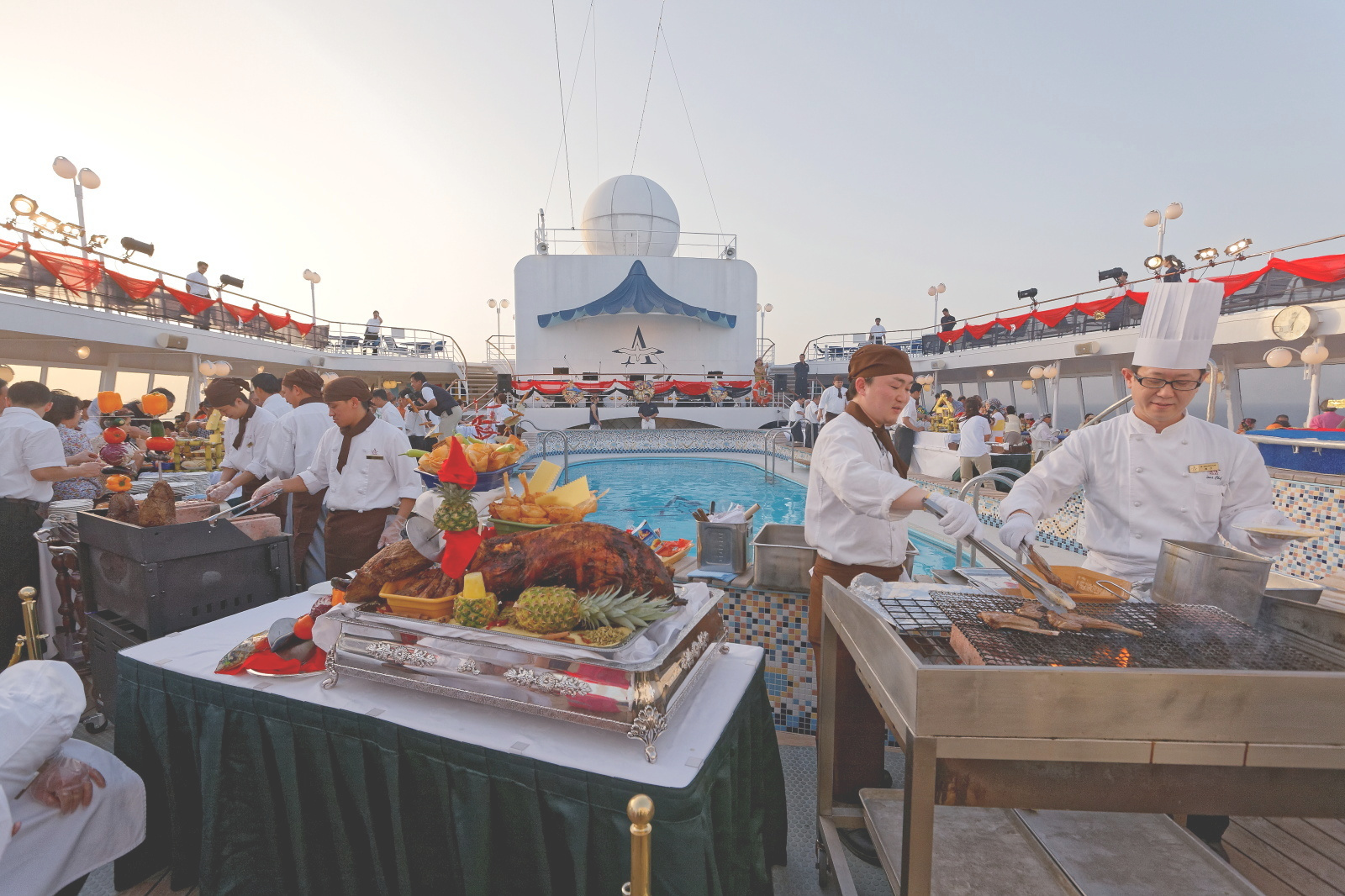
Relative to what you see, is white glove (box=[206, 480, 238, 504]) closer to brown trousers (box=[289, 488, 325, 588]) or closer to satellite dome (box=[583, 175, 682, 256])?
brown trousers (box=[289, 488, 325, 588])

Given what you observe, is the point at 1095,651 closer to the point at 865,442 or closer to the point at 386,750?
the point at 865,442

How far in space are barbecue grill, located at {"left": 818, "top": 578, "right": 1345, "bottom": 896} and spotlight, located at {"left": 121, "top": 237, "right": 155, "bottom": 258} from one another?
1793cm

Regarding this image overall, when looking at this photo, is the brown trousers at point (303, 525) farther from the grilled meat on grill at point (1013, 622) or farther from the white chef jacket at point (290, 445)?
the grilled meat on grill at point (1013, 622)

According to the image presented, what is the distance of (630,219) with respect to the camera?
2211cm

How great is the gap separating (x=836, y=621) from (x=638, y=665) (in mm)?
686

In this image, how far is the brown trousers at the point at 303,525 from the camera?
3.90m

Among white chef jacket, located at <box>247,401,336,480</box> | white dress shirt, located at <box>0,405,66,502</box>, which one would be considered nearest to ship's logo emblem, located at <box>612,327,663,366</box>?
white chef jacket, located at <box>247,401,336,480</box>

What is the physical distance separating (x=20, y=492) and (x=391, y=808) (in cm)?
360

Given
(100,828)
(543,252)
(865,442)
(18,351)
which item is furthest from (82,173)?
(865,442)

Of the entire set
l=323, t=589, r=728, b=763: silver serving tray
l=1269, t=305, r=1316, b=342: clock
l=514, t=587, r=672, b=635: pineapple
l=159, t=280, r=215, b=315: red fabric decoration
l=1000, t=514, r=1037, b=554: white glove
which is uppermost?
l=159, t=280, r=215, b=315: red fabric decoration

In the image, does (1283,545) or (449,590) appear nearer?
(449,590)

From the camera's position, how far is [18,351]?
13.9 m

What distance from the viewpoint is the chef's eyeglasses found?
6.37ft

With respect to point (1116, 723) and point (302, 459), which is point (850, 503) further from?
point (302, 459)
